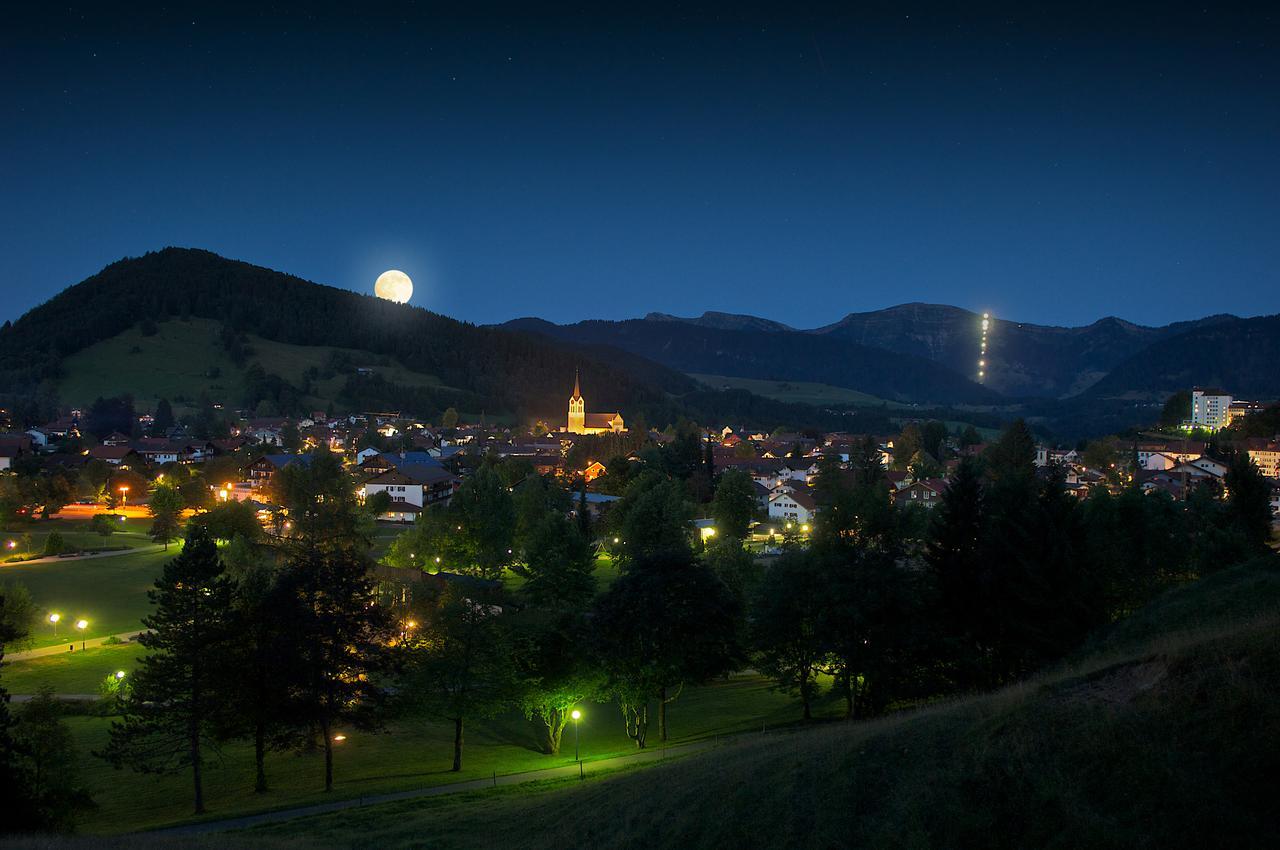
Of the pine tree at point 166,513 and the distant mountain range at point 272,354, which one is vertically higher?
the distant mountain range at point 272,354

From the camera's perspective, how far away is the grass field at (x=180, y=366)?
140500 millimetres

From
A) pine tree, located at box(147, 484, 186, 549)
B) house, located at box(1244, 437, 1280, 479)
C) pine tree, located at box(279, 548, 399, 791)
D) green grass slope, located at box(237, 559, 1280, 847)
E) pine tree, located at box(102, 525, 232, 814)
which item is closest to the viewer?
green grass slope, located at box(237, 559, 1280, 847)

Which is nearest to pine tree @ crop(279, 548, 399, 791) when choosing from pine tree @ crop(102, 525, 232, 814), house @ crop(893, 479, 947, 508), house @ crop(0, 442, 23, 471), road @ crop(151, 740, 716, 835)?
pine tree @ crop(102, 525, 232, 814)

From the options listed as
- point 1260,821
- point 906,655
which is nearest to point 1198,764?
point 1260,821

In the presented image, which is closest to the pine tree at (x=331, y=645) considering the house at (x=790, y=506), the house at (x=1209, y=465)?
the house at (x=790, y=506)

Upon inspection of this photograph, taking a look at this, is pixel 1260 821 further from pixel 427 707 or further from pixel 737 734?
pixel 427 707

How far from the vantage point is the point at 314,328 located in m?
177

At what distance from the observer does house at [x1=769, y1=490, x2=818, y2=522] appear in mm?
72875

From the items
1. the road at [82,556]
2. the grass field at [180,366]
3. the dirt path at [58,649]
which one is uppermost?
the grass field at [180,366]

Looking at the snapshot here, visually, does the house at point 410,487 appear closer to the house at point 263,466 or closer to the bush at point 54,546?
the house at point 263,466

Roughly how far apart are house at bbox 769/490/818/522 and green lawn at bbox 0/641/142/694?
5306 centimetres

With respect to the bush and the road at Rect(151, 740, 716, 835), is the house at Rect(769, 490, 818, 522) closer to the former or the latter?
the road at Rect(151, 740, 716, 835)

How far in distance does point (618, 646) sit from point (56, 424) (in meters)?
126

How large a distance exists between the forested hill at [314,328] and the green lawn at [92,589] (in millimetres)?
103558
